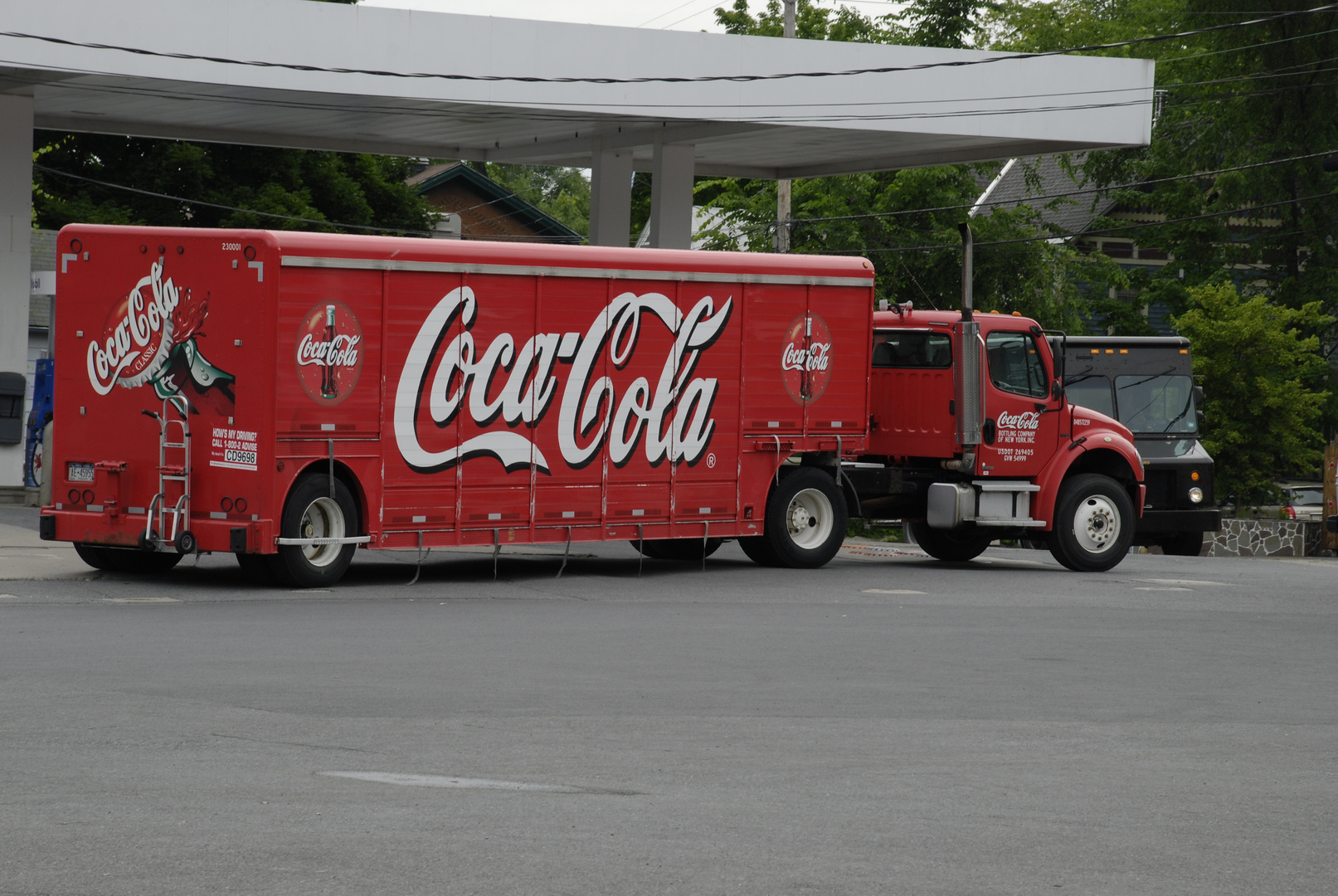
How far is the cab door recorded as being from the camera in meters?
19.6

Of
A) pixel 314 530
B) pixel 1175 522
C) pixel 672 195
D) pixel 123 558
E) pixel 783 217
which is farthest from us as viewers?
pixel 783 217

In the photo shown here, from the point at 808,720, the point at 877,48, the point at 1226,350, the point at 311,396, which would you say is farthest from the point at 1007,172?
the point at 808,720

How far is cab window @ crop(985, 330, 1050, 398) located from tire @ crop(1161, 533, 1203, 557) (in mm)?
5845

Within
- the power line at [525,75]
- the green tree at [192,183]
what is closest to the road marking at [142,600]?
the power line at [525,75]

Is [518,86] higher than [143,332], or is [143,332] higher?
[518,86]

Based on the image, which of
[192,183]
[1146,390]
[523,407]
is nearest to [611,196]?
[1146,390]

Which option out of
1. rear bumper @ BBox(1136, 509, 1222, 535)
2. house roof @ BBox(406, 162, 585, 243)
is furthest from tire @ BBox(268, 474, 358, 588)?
house roof @ BBox(406, 162, 585, 243)

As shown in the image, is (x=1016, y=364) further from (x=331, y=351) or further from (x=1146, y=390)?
(x=331, y=351)

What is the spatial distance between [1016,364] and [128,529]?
979 centimetres

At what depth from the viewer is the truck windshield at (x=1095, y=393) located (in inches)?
979

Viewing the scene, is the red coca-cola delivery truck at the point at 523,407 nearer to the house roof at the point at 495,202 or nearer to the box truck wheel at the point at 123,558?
the box truck wheel at the point at 123,558

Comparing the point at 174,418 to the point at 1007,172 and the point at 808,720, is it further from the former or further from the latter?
the point at 1007,172

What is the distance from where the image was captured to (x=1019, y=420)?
64.7ft

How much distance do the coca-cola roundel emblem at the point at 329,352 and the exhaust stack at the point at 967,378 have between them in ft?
23.3
